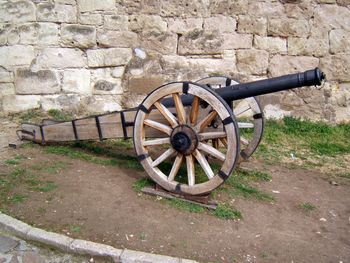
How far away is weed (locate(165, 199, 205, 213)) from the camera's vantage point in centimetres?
372

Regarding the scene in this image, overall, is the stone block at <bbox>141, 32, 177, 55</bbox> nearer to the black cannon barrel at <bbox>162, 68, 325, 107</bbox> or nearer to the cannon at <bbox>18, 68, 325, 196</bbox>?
the cannon at <bbox>18, 68, 325, 196</bbox>

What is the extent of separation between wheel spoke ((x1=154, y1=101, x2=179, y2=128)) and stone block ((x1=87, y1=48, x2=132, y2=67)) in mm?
2841

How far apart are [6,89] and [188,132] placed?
411 centimetres

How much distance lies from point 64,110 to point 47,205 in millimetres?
3174

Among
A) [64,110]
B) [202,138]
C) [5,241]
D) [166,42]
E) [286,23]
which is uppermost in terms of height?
[286,23]

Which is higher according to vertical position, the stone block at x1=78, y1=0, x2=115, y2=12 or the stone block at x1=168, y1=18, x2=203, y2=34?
the stone block at x1=78, y1=0, x2=115, y2=12

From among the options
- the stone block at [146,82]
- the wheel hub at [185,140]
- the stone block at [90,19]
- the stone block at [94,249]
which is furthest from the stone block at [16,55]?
the stone block at [94,249]

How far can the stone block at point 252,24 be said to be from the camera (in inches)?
251

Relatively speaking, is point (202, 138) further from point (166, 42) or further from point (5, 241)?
point (166, 42)

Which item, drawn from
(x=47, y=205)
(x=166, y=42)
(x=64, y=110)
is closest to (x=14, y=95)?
(x=64, y=110)

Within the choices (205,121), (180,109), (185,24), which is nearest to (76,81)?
(185,24)

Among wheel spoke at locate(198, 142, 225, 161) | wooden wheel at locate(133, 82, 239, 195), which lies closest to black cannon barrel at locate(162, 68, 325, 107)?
wooden wheel at locate(133, 82, 239, 195)

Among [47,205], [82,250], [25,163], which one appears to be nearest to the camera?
[82,250]

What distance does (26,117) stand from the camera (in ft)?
21.0
